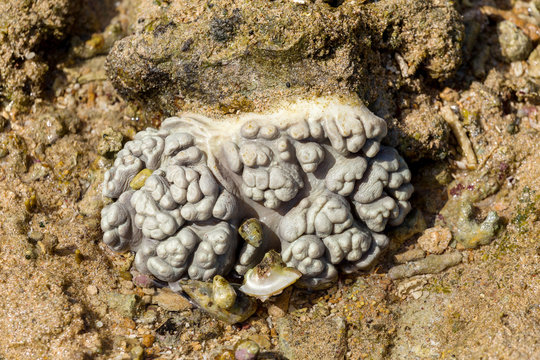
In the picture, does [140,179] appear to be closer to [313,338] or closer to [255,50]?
[255,50]

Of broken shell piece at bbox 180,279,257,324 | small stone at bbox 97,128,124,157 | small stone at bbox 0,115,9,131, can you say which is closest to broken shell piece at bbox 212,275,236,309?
broken shell piece at bbox 180,279,257,324

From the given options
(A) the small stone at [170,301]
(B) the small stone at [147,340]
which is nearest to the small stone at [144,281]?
(A) the small stone at [170,301]

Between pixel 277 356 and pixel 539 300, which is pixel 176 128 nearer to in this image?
pixel 277 356

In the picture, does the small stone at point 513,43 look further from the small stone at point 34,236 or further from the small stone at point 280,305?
the small stone at point 34,236

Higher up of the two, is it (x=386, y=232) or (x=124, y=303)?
(x=124, y=303)

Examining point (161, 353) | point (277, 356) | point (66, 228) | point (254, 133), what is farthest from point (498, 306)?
point (66, 228)

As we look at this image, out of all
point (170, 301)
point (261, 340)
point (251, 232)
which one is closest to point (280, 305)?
point (261, 340)
